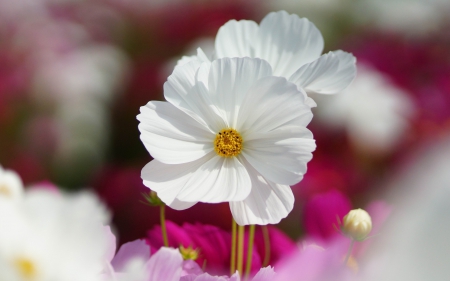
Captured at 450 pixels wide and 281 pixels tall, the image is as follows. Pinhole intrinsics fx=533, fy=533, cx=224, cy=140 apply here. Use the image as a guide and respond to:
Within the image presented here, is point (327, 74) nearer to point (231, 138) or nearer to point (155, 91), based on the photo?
point (231, 138)

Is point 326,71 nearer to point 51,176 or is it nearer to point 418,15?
point 51,176

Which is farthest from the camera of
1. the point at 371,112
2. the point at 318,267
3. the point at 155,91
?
the point at 155,91

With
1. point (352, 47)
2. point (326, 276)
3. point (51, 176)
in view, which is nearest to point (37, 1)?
point (51, 176)

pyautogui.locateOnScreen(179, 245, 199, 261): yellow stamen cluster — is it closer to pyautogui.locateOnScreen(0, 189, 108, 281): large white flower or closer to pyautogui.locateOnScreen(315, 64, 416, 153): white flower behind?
pyautogui.locateOnScreen(0, 189, 108, 281): large white flower

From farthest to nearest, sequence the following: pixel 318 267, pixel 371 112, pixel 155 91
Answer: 1. pixel 155 91
2. pixel 371 112
3. pixel 318 267

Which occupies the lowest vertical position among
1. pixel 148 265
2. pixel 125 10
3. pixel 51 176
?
pixel 51 176

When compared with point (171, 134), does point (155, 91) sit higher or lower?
lower

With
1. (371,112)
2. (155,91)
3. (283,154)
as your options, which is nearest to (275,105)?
(283,154)

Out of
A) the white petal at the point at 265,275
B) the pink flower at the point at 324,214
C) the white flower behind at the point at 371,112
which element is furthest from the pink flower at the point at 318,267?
the white flower behind at the point at 371,112
